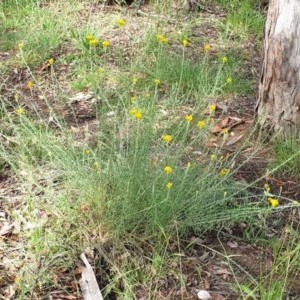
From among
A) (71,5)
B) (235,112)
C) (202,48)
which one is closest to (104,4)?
(71,5)

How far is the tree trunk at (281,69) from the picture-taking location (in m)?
3.63

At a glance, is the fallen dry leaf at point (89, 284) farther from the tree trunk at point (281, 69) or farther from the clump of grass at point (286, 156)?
the tree trunk at point (281, 69)

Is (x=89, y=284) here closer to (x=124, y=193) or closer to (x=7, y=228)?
(x=124, y=193)

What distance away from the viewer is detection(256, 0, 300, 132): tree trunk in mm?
3635

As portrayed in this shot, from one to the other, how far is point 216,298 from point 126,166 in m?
0.78

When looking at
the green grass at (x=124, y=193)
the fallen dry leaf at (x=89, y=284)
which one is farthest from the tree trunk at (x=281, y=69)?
the fallen dry leaf at (x=89, y=284)

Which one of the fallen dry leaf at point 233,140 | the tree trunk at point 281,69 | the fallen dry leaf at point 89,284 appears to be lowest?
the fallen dry leaf at point 89,284

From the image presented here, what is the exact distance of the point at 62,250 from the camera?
2896 mm

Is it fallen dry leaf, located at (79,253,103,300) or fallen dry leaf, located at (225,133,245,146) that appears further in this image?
fallen dry leaf, located at (225,133,245,146)

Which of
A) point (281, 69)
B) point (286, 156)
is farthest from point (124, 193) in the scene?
point (281, 69)

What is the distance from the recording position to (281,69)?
12.3 ft

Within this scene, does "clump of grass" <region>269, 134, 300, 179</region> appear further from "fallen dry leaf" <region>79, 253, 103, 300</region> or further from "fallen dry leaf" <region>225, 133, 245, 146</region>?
"fallen dry leaf" <region>79, 253, 103, 300</region>

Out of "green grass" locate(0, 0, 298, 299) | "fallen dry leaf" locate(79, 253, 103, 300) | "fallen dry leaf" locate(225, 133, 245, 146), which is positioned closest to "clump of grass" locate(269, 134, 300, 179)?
"green grass" locate(0, 0, 298, 299)

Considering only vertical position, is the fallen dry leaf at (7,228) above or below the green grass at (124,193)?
below
